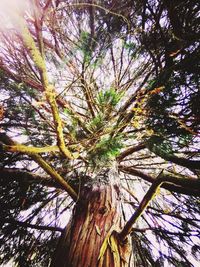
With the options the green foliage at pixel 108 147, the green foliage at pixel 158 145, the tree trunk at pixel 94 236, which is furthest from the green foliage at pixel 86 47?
the tree trunk at pixel 94 236

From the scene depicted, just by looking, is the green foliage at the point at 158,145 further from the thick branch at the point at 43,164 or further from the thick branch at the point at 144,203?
the thick branch at the point at 43,164

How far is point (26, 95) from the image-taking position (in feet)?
7.02

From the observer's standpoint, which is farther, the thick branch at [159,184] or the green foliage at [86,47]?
the green foliage at [86,47]

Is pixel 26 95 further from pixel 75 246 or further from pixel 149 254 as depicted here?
pixel 149 254

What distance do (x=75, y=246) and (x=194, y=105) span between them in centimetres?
140

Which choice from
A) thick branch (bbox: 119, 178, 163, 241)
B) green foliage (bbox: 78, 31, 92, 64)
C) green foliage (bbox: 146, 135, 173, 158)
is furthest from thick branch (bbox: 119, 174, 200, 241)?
green foliage (bbox: 78, 31, 92, 64)

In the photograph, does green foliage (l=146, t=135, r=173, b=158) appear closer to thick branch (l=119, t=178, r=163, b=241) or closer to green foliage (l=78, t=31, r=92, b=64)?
thick branch (l=119, t=178, r=163, b=241)

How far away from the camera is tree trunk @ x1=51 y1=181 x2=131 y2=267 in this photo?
1.64 metres

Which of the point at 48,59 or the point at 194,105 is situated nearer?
the point at 194,105

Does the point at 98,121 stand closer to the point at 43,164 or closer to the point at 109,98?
the point at 109,98

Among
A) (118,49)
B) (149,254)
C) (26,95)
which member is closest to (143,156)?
(149,254)

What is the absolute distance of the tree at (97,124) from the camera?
151cm

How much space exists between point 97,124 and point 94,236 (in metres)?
0.83

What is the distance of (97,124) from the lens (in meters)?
1.76
